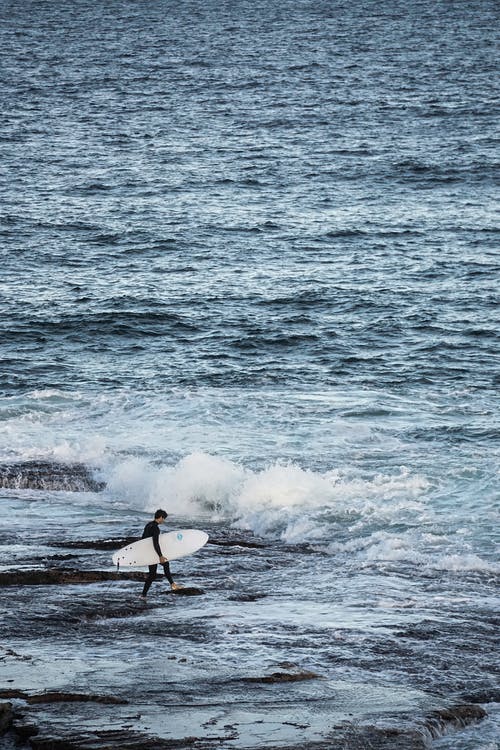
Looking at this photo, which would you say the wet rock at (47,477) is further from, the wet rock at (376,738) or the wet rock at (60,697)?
the wet rock at (376,738)

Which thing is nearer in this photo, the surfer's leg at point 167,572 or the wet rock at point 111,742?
the wet rock at point 111,742

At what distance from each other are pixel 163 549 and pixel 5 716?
7567 millimetres

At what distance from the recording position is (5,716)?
47.4ft

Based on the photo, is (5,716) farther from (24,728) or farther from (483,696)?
(483,696)

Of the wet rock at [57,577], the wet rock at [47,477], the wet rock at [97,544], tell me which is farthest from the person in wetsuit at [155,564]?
the wet rock at [47,477]

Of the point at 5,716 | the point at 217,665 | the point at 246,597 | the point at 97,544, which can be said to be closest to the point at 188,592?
the point at 246,597

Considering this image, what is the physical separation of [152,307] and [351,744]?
34.3 meters

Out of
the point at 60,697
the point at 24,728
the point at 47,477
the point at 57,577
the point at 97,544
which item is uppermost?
the point at 24,728

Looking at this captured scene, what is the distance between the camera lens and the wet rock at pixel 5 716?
46.8 ft

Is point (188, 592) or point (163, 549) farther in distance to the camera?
point (163, 549)

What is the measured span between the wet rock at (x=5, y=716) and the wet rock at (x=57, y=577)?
6.18 metres

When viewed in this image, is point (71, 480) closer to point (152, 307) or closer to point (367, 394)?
point (367, 394)

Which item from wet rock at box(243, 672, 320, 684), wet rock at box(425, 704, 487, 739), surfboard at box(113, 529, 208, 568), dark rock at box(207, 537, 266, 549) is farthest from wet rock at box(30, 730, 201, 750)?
dark rock at box(207, 537, 266, 549)

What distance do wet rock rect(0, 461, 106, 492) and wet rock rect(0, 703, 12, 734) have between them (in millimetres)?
14506
